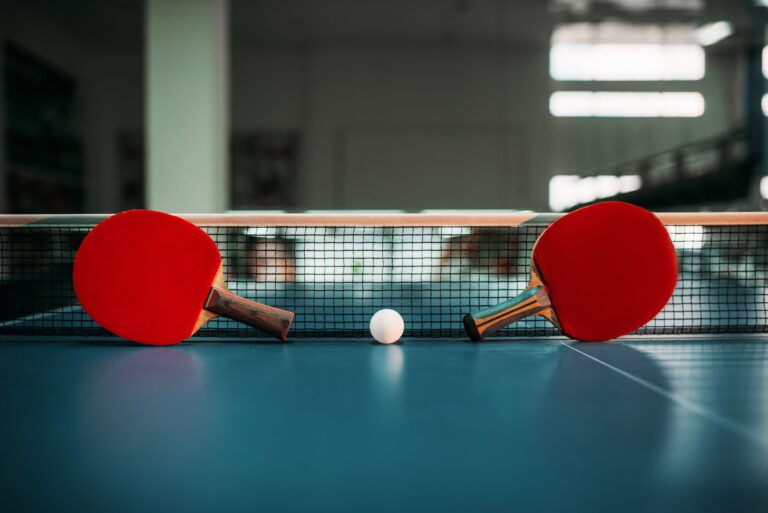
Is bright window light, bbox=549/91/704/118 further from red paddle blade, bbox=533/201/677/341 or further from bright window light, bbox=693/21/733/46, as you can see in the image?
red paddle blade, bbox=533/201/677/341

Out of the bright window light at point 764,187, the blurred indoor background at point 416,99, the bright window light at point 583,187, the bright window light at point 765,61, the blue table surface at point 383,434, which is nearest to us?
the blue table surface at point 383,434

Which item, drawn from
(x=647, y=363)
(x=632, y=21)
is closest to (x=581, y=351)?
(x=647, y=363)

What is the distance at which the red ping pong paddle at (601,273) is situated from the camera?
4.19 ft

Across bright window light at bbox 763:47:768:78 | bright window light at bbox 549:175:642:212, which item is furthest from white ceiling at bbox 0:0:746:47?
bright window light at bbox 549:175:642:212

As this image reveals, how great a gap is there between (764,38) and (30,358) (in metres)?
8.24

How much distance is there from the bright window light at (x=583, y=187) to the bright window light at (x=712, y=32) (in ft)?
7.18

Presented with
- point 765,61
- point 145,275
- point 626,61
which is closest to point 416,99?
point 626,61

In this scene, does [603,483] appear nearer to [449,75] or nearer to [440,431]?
[440,431]

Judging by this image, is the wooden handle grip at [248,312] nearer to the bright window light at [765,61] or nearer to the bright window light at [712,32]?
the bright window light at [765,61]

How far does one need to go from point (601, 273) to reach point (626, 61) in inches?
327

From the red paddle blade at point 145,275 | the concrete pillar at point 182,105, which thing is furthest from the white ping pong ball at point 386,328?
the concrete pillar at point 182,105

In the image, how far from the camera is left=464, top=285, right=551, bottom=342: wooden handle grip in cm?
132

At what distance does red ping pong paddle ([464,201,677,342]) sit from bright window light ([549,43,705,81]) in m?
7.59

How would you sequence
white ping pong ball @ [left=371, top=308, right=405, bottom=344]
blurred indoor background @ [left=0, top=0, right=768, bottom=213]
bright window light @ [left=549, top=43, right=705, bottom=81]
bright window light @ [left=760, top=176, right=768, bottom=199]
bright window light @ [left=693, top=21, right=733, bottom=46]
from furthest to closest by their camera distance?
bright window light @ [left=549, top=43, right=705, bottom=81], bright window light @ [left=693, top=21, right=733, bottom=46], blurred indoor background @ [left=0, top=0, right=768, bottom=213], bright window light @ [left=760, top=176, right=768, bottom=199], white ping pong ball @ [left=371, top=308, right=405, bottom=344]
